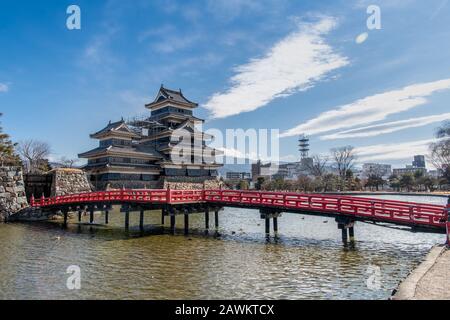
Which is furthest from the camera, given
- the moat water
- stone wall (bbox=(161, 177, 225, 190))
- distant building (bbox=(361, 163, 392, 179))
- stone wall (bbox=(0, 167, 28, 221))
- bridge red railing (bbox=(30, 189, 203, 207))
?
distant building (bbox=(361, 163, 392, 179))

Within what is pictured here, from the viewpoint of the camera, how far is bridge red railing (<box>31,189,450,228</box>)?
15.5 metres

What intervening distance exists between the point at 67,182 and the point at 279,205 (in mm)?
27840

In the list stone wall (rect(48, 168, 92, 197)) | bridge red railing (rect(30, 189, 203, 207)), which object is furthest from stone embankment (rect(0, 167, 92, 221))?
stone wall (rect(48, 168, 92, 197))

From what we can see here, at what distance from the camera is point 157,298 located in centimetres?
952

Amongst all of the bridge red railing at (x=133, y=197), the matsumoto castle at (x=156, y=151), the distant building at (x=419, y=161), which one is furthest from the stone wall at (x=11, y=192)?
the distant building at (x=419, y=161)

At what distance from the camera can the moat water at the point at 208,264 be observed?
10.1m

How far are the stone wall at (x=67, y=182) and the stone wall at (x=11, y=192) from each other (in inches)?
204

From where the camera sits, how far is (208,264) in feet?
43.9

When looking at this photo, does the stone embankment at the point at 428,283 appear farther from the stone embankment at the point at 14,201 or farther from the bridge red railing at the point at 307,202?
the stone embankment at the point at 14,201

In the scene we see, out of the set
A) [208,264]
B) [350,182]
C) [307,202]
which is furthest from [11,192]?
[350,182]

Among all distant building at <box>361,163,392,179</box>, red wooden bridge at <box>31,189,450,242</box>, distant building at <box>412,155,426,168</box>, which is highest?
distant building at <box>412,155,426,168</box>

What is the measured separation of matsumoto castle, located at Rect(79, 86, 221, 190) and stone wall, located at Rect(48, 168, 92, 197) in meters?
5.46

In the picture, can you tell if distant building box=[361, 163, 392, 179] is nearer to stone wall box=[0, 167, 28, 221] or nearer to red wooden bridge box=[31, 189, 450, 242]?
red wooden bridge box=[31, 189, 450, 242]

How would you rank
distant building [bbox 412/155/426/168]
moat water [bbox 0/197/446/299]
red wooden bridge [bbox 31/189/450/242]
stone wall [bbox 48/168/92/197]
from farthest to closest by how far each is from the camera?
distant building [bbox 412/155/426/168] < stone wall [bbox 48/168/92/197] < red wooden bridge [bbox 31/189/450/242] < moat water [bbox 0/197/446/299]
